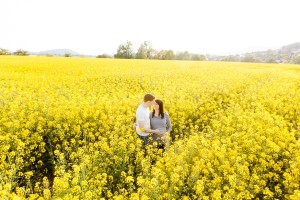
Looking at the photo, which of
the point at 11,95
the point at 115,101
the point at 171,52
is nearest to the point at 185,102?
the point at 115,101

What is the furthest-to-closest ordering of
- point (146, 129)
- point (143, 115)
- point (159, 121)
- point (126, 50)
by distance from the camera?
point (126, 50) < point (159, 121) < point (146, 129) < point (143, 115)

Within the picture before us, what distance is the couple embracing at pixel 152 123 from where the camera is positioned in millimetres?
7570

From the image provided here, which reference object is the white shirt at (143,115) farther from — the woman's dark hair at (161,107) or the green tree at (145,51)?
the green tree at (145,51)

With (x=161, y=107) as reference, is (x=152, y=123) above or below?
below

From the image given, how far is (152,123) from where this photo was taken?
8031mm

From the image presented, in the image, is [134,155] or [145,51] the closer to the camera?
[134,155]

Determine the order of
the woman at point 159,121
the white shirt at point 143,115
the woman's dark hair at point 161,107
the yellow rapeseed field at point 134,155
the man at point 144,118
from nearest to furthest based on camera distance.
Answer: the yellow rapeseed field at point 134,155 < the man at point 144,118 < the white shirt at point 143,115 < the woman's dark hair at point 161,107 < the woman at point 159,121

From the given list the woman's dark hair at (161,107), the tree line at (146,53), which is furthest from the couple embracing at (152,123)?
the tree line at (146,53)

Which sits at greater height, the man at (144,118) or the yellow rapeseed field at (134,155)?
the man at (144,118)

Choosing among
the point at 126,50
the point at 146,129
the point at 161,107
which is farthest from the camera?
the point at 126,50

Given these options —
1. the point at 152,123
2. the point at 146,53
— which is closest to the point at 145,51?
the point at 146,53

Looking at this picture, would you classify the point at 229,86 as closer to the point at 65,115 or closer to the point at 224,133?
the point at 224,133

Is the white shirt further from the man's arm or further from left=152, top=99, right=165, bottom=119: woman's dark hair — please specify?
left=152, top=99, right=165, bottom=119: woman's dark hair

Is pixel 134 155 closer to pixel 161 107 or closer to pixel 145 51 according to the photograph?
pixel 161 107
